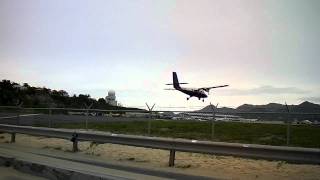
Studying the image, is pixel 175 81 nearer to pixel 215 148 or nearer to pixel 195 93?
pixel 195 93

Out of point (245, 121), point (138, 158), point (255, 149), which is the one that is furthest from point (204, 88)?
point (255, 149)

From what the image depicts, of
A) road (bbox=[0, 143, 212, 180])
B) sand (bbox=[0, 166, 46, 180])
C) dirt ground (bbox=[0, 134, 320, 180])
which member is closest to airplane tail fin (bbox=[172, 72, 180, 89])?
dirt ground (bbox=[0, 134, 320, 180])

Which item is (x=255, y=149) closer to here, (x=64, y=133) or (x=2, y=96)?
(x=64, y=133)

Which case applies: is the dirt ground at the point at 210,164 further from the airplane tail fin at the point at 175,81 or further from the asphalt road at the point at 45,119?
the airplane tail fin at the point at 175,81

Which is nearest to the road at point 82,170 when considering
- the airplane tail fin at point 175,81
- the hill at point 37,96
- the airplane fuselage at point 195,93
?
the airplane fuselage at point 195,93

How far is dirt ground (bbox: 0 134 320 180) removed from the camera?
458 inches

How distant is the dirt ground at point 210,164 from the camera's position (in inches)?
458

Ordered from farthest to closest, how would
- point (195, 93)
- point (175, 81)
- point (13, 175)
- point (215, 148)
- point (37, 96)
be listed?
1. point (37, 96)
2. point (175, 81)
3. point (195, 93)
4. point (215, 148)
5. point (13, 175)

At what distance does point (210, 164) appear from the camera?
1360 cm

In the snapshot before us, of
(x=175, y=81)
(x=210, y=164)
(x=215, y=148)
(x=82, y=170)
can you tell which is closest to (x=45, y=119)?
(x=210, y=164)

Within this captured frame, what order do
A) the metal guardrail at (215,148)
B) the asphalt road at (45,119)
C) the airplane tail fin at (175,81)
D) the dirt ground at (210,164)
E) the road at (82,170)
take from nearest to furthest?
the road at (82,170) → the metal guardrail at (215,148) → the dirt ground at (210,164) → the asphalt road at (45,119) → the airplane tail fin at (175,81)

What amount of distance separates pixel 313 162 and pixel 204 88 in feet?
156

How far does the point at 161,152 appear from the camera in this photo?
16359mm

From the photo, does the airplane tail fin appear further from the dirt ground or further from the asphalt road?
the dirt ground
